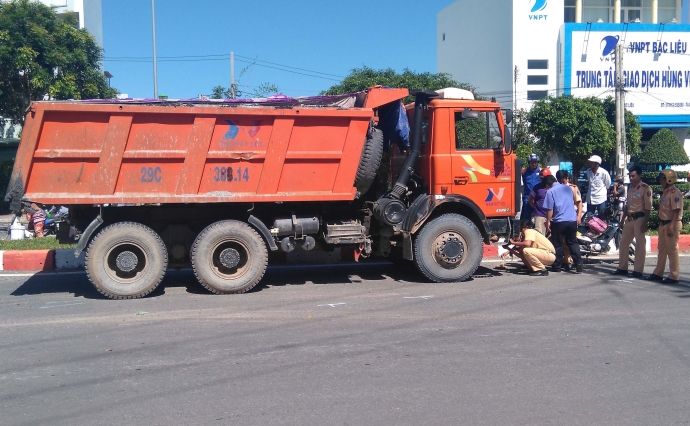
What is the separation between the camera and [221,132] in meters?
8.02

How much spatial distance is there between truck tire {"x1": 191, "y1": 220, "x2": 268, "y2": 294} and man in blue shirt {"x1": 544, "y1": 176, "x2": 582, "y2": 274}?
4.35 meters

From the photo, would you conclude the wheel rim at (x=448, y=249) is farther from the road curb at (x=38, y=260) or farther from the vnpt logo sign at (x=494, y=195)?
the road curb at (x=38, y=260)

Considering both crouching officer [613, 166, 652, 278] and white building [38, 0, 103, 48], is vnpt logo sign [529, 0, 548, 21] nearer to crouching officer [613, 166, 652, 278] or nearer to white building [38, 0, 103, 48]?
white building [38, 0, 103, 48]

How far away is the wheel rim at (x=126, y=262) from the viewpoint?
7.97m

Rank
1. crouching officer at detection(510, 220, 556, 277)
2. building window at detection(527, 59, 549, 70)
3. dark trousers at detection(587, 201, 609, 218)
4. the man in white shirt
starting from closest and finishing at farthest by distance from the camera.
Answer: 1. crouching officer at detection(510, 220, 556, 277)
2. the man in white shirt
3. dark trousers at detection(587, 201, 609, 218)
4. building window at detection(527, 59, 549, 70)

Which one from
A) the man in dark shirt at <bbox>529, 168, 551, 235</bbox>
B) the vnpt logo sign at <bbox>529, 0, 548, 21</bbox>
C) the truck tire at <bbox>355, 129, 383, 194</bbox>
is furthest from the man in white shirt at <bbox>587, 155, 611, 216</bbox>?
the vnpt logo sign at <bbox>529, 0, 548, 21</bbox>

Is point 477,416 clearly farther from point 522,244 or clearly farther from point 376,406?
point 522,244

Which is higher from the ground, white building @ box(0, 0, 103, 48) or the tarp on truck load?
white building @ box(0, 0, 103, 48)

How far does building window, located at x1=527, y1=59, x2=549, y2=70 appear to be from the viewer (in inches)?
1394

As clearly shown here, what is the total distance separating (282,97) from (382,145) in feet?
4.98

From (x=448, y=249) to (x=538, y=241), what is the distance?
177cm

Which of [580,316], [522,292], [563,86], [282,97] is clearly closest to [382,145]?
[282,97]

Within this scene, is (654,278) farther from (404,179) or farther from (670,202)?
(404,179)

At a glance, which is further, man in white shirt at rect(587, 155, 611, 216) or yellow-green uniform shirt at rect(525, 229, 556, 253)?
man in white shirt at rect(587, 155, 611, 216)
